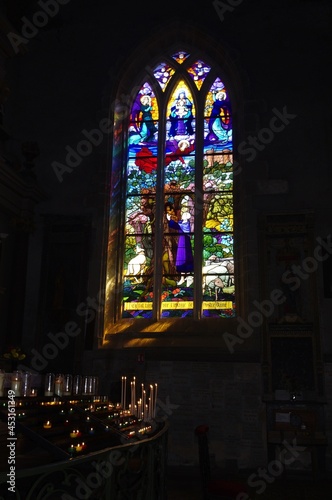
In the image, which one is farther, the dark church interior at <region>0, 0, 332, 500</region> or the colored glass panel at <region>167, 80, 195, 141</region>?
the colored glass panel at <region>167, 80, 195, 141</region>

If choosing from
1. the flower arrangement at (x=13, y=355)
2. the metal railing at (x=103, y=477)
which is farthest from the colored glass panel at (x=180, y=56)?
the metal railing at (x=103, y=477)

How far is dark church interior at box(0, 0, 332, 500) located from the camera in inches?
295

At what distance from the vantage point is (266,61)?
9.30 metres

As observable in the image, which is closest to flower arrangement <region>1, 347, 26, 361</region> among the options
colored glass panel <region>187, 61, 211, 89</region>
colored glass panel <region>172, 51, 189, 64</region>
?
colored glass panel <region>187, 61, 211, 89</region>

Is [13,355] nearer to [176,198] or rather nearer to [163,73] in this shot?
[176,198]

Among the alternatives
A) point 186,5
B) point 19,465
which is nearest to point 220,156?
point 186,5

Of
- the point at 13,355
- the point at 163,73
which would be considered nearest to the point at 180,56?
the point at 163,73

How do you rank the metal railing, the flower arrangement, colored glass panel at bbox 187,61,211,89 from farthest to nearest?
colored glass panel at bbox 187,61,211,89, the flower arrangement, the metal railing

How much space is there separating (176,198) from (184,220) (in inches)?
17.9

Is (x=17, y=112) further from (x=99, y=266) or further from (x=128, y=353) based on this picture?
(x=128, y=353)

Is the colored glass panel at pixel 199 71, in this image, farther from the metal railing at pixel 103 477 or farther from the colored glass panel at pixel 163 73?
the metal railing at pixel 103 477

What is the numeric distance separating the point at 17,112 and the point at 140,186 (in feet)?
9.61

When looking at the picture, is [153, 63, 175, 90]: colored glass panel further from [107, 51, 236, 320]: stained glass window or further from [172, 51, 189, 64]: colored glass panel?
[172, 51, 189, 64]: colored glass panel

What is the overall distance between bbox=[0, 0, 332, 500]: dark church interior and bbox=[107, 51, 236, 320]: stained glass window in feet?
0.11
